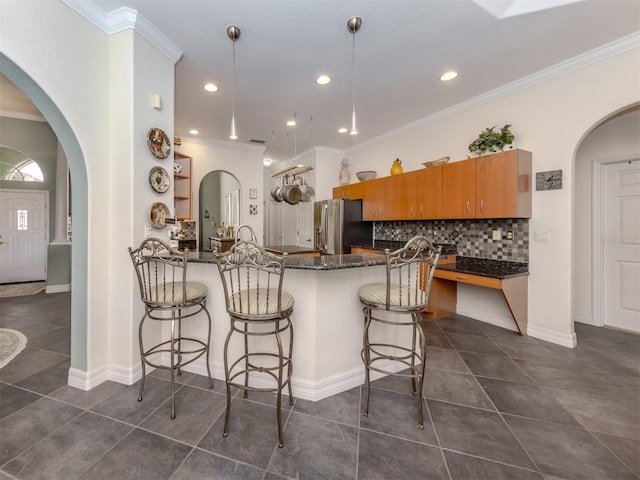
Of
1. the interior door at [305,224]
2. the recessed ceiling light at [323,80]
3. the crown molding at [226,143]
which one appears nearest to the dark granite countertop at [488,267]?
the recessed ceiling light at [323,80]

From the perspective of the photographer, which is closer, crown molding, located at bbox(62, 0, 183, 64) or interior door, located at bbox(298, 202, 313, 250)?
crown molding, located at bbox(62, 0, 183, 64)

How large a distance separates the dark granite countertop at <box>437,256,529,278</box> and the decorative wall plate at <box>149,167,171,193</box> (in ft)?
10.1

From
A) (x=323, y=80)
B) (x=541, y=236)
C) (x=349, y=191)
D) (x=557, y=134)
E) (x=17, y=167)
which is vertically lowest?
(x=541, y=236)

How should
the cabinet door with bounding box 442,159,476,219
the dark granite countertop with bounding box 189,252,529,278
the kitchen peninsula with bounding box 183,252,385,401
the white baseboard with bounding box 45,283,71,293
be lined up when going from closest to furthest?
the dark granite countertop with bounding box 189,252,529,278
the kitchen peninsula with bounding box 183,252,385,401
the cabinet door with bounding box 442,159,476,219
the white baseboard with bounding box 45,283,71,293

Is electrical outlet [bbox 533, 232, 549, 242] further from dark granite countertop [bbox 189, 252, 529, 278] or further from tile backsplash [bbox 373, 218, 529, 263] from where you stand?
dark granite countertop [bbox 189, 252, 529, 278]

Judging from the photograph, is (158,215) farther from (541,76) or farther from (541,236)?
(541,76)

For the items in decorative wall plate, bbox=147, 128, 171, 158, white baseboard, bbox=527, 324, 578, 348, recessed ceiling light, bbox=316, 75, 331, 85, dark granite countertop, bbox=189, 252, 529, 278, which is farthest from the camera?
recessed ceiling light, bbox=316, 75, 331, 85

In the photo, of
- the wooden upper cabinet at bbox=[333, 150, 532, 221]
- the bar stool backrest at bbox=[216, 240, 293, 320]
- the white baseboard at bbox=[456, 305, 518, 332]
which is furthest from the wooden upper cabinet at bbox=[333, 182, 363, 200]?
the bar stool backrest at bbox=[216, 240, 293, 320]

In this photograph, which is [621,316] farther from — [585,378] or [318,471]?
[318,471]

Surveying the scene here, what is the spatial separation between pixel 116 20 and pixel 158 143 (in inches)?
36.0

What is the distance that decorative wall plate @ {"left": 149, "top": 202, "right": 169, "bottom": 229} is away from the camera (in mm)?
2278

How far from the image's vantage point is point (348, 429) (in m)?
1.67

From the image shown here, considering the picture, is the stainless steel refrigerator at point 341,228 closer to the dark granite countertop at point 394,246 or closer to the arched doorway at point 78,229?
the dark granite countertop at point 394,246

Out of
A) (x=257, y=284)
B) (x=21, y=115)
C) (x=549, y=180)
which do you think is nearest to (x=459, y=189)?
(x=549, y=180)
